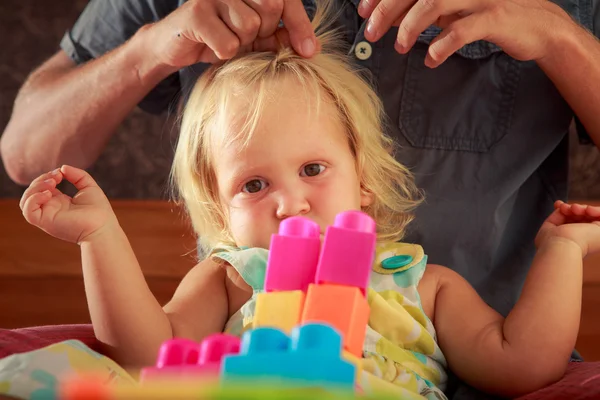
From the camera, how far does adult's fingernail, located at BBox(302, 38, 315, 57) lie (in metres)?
0.98

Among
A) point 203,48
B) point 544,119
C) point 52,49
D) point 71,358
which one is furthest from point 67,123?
point 52,49

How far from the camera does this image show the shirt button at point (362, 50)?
120cm

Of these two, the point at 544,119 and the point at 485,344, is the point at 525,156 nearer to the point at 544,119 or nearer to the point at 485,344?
the point at 544,119

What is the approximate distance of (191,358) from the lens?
21.7 inches

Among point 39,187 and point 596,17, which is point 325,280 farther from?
point 596,17

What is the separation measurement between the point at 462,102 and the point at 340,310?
28.3 inches

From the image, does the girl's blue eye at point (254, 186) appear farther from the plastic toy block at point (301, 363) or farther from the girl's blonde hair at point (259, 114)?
the plastic toy block at point (301, 363)

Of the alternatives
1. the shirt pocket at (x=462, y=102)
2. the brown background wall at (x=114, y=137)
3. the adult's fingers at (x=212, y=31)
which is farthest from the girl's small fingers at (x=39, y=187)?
the brown background wall at (x=114, y=137)

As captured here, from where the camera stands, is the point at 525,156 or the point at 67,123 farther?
the point at 67,123

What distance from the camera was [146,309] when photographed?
2.86 ft

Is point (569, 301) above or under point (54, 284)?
above

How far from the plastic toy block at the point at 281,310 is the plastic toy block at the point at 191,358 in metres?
0.07

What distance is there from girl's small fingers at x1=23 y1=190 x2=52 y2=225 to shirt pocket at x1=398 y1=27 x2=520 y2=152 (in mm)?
587

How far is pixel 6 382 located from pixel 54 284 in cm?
135
